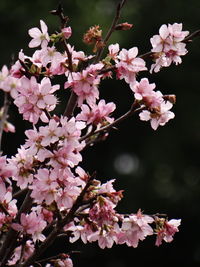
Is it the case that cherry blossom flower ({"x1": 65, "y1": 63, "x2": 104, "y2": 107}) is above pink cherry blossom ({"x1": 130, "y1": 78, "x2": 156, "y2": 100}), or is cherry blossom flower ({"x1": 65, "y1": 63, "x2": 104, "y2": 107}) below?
above

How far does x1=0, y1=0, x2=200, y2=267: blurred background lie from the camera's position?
1032 cm

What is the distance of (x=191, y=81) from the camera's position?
12203mm

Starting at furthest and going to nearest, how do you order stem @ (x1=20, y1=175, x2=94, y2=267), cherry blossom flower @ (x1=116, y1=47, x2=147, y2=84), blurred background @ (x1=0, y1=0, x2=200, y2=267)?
blurred background @ (x1=0, y1=0, x2=200, y2=267), cherry blossom flower @ (x1=116, y1=47, x2=147, y2=84), stem @ (x1=20, y1=175, x2=94, y2=267)

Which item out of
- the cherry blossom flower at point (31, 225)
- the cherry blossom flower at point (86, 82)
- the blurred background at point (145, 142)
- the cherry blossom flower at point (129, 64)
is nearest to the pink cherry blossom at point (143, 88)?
the cherry blossom flower at point (129, 64)

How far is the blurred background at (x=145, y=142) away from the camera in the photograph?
10.3m

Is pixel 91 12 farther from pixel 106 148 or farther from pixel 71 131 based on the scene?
pixel 71 131

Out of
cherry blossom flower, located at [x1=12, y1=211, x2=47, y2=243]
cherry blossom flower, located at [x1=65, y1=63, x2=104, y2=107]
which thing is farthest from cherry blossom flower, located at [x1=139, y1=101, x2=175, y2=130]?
cherry blossom flower, located at [x1=12, y1=211, x2=47, y2=243]

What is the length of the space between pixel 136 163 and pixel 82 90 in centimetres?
1003

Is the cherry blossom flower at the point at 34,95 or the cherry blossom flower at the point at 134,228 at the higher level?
the cherry blossom flower at the point at 34,95

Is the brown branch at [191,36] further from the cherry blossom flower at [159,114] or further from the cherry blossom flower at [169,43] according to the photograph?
the cherry blossom flower at [159,114]

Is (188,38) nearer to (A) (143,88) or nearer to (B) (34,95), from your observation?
(A) (143,88)

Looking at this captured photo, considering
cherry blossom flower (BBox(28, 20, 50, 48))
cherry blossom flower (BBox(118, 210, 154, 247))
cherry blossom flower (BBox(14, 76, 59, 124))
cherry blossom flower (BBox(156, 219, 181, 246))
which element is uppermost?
cherry blossom flower (BBox(28, 20, 50, 48))

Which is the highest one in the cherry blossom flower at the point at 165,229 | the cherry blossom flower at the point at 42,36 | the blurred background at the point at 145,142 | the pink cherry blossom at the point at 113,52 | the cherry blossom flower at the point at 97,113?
the cherry blossom flower at the point at 42,36

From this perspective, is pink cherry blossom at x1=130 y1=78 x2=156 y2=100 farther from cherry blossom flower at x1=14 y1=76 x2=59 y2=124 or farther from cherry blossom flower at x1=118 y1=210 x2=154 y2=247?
cherry blossom flower at x1=118 y1=210 x2=154 y2=247
